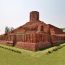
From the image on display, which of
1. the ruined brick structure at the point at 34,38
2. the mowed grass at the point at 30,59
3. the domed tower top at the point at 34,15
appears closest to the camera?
the mowed grass at the point at 30,59

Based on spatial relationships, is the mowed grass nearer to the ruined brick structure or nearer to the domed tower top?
the ruined brick structure

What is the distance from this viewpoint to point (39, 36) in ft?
79.5

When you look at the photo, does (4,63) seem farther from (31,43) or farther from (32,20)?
(32,20)

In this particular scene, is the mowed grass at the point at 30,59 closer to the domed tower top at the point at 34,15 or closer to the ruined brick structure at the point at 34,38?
the ruined brick structure at the point at 34,38

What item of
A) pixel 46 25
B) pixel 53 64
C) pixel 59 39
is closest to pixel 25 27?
pixel 46 25

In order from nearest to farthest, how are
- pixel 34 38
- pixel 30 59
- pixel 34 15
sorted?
pixel 30 59, pixel 34 38, pixel 34 15

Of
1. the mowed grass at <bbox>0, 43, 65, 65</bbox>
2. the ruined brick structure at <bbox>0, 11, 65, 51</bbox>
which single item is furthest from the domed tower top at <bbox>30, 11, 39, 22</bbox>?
the mowed grass at <bbox>0, 43, 65, 65</bbox>

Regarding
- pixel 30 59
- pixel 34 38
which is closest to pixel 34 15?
pixel 34 38

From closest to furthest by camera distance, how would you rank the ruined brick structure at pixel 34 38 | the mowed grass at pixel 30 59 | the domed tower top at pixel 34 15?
the mowed grass at pixel 30 59 → the ruined brick structure at pixel 34 38 → the domed tower top at pixel 34 15

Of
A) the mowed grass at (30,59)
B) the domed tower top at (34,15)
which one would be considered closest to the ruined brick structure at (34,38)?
the domed tower top at (34,15)

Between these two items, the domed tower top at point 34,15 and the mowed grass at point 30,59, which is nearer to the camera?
the mowed grass at point 30,59

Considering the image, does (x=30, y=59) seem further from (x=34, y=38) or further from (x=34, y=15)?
(x=34, y=15)

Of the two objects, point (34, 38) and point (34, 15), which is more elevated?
point (34, 15)

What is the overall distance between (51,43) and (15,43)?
653 centimetres
